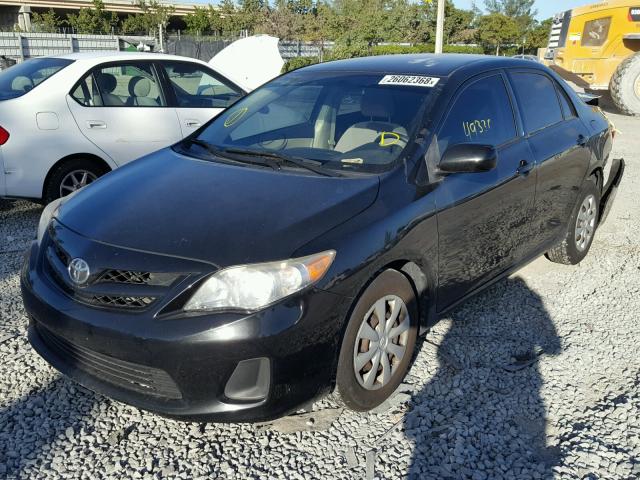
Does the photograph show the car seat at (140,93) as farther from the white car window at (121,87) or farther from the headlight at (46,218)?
the headlight at (46,218)

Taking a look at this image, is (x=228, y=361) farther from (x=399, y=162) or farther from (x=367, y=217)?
(x=399, y=162)

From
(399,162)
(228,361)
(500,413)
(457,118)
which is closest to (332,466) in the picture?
(228,361)

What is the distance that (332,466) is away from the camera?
8.38ft

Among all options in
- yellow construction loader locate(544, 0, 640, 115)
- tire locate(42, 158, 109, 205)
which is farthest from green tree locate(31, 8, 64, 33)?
tire locate(42, 158, 109, 205)

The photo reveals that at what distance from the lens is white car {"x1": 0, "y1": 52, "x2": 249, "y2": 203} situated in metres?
5.36

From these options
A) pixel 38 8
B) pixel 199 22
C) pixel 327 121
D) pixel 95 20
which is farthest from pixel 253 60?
pixel 38 8

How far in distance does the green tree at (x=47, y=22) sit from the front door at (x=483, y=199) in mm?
48142

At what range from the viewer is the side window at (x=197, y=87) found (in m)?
6.34

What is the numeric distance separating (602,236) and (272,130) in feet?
11.7

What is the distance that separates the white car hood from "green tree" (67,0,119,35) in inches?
1598

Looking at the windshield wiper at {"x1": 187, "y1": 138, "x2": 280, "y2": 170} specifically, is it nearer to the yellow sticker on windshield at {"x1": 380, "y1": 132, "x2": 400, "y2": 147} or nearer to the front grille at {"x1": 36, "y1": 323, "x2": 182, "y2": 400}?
the yellow sticker on windshield at {"x1": 380, "y1": 132, "x2": 400, "y2": 147}

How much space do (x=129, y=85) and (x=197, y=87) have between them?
0.79 meters

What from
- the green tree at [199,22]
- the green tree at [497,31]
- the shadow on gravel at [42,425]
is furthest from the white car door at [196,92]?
the green tree at [199,22]

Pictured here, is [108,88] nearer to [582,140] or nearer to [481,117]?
[481,117]
